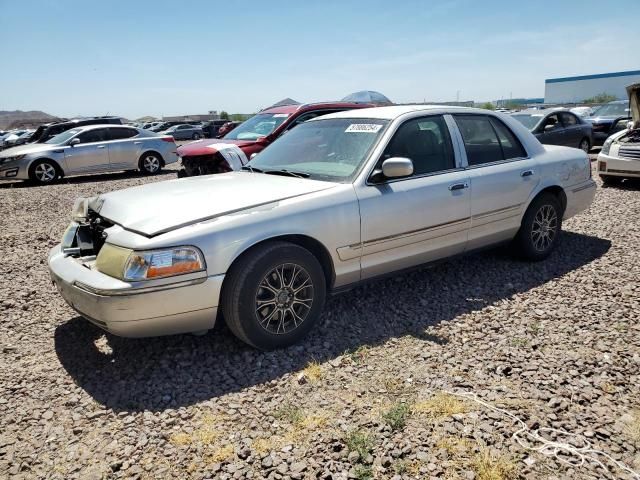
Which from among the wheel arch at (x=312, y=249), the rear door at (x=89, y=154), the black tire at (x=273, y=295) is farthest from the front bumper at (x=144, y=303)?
the rear door at (x=89, y=154)

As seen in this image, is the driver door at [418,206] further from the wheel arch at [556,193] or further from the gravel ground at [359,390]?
the wheel arch at [556,193]

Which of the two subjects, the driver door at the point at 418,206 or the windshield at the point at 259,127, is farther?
the windshield at the point at 259,127

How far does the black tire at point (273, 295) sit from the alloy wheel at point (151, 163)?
1129cm

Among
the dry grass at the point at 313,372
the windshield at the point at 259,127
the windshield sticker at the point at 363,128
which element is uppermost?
the windshield at the point at 259,127

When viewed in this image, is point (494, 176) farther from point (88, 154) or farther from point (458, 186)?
point (88, 154)

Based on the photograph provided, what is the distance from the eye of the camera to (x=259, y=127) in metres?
8.43

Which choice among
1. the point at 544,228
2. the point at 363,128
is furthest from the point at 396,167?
the point at 544,228

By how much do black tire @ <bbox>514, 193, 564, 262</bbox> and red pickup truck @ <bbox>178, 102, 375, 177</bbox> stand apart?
413 cm

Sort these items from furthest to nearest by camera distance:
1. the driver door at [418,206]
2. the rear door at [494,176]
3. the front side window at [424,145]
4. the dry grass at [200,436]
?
the rear door at [494,176], the front side window at [424,145], the driver door at [418,206], the dry grass at [200,436]

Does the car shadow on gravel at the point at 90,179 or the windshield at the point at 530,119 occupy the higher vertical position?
the windshield at the point at 530,119

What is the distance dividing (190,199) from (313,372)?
1433mm

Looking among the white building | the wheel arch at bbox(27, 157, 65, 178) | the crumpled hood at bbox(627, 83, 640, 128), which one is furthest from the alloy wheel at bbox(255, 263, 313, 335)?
the white building

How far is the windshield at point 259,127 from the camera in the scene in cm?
821

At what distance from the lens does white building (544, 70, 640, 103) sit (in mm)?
64238
